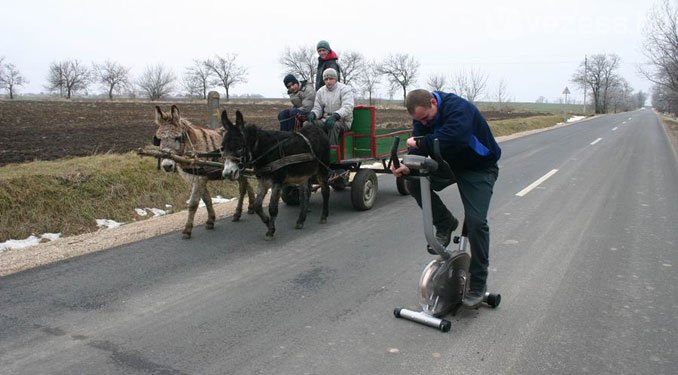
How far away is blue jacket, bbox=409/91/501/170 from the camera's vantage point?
4141 millimetres

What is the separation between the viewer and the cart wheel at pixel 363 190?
8.76 meters

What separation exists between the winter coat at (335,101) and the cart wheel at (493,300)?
4545 millimetres

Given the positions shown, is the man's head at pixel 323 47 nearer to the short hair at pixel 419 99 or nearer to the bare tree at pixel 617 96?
the short hair at pixel 419 99

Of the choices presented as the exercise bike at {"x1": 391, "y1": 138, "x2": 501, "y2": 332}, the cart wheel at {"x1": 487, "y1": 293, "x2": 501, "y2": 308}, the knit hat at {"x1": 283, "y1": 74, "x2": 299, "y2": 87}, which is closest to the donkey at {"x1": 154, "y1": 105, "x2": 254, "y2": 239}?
the knit hat at {"x1": 283, "y1": 74, "x2": 299, "y2": 87}

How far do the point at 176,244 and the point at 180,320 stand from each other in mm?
2547

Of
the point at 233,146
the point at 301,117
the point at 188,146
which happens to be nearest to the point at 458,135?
the point at 233,146

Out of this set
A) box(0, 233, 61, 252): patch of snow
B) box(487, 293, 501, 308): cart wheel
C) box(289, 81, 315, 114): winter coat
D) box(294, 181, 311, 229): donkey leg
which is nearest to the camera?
box(487, 293, 501, 308): cart wheel

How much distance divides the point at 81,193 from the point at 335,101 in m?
4.96

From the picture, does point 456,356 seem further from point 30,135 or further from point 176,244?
point 30,135

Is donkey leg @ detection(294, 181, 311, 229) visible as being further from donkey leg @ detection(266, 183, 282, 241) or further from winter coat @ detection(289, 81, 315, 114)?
winter coat @ detection(289, 81, 315, 114)

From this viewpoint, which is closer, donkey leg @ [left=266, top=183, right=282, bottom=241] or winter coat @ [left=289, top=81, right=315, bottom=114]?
donkey leg @ [left=266, top=183, right=282, bottom=241]

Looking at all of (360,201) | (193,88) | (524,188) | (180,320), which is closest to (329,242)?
(360,201)

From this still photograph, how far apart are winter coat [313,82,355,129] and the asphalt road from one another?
71.9 inches

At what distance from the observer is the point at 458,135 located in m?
4.12
